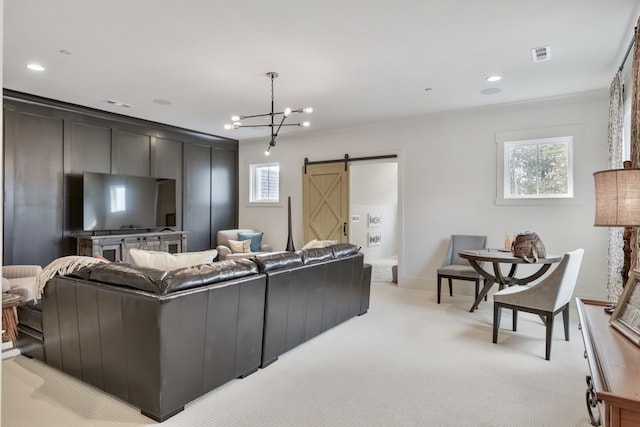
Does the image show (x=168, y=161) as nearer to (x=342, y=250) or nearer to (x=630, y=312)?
(x=342, y=250)

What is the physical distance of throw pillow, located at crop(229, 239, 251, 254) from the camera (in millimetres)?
7230

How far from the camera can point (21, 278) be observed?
14.8 feet

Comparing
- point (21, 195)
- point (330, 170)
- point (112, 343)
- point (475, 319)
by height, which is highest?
point (330, 170)

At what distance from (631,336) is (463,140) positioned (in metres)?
4.62

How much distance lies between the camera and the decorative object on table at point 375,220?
887cm

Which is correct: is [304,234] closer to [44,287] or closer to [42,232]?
[42,232]

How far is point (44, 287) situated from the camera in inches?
118

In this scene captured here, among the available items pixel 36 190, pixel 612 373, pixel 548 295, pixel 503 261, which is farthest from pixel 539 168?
pixel 36 190

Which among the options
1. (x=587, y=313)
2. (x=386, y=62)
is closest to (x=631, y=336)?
(x=587, y=313)

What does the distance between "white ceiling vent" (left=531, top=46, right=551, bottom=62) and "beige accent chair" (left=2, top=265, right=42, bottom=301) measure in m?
5.52

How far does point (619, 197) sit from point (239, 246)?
20.0 ft

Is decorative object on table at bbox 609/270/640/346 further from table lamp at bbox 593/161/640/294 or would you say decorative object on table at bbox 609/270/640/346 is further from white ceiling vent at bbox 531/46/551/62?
white ceiling vent at bbox 531/46/551/62

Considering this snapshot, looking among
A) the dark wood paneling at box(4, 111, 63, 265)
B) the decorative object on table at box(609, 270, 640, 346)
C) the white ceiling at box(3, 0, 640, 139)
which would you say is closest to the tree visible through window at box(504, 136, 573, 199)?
the white ceiling at box(3, 0, 640, 139)

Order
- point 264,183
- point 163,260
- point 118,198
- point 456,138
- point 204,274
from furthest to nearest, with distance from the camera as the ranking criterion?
point 264,183 < point 118,198 < point 456,138 < point 163,260 < point 204,274
